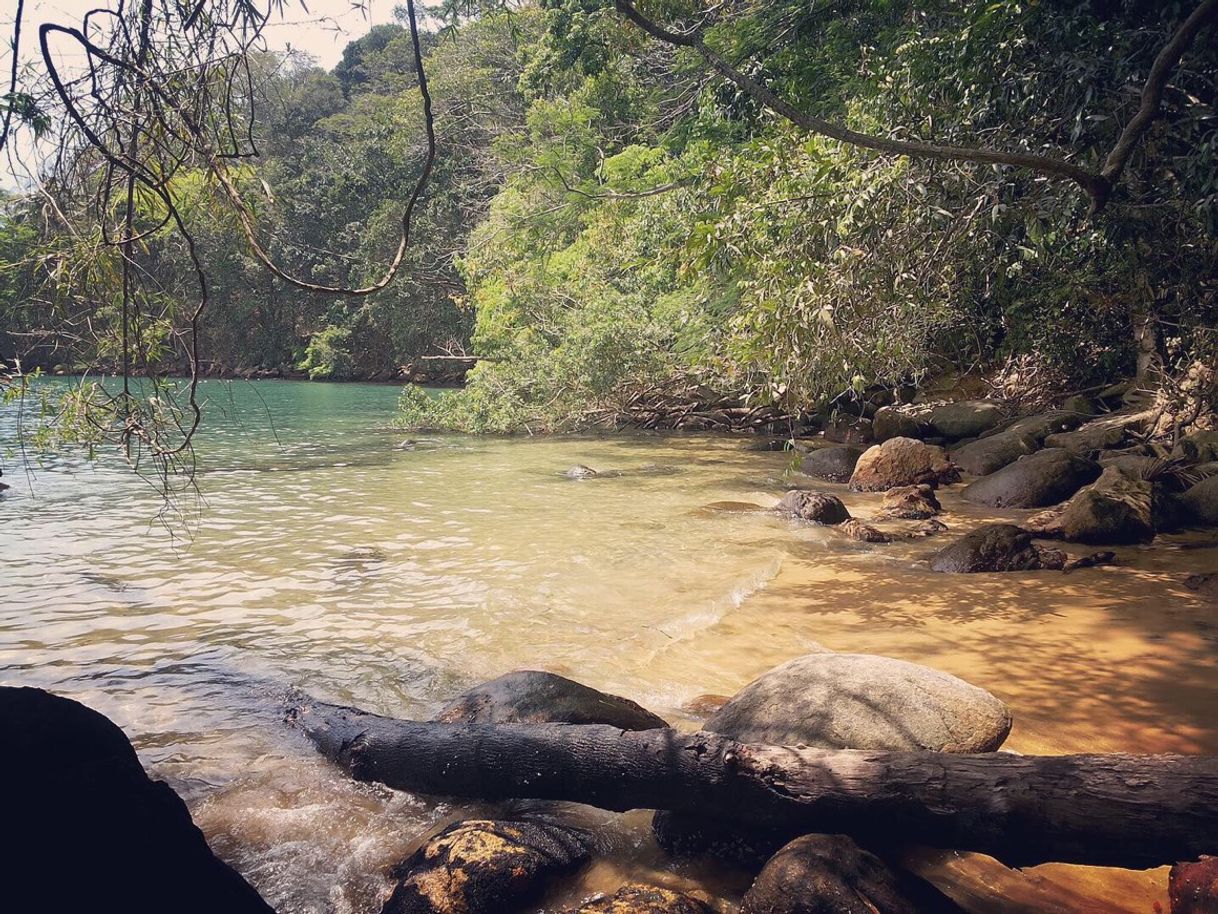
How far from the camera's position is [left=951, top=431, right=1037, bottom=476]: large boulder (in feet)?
41.1

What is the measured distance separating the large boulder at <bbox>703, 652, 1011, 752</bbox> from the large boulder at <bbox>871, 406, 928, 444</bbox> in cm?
1221

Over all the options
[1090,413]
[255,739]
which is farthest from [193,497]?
[1090,413]

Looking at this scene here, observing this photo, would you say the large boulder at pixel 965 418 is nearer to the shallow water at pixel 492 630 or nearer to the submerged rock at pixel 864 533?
the shallow water at pixel 492 630

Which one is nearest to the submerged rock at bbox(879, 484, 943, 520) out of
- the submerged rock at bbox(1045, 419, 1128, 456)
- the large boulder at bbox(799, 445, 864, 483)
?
the large boulder at bbox(799, 445, 864, 483)

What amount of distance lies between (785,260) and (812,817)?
5064mm

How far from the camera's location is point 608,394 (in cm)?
1923

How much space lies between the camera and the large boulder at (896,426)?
15.7m

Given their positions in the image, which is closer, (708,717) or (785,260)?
(708,717)

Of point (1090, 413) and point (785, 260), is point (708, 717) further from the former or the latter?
point (1090, 413)

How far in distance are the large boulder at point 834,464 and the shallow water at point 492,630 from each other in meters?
1.91

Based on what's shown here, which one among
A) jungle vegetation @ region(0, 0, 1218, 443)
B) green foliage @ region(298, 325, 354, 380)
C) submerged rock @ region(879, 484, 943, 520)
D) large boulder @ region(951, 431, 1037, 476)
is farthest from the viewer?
green foliage @ region(298, 325, 354, 380)

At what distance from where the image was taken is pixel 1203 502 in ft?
28.4

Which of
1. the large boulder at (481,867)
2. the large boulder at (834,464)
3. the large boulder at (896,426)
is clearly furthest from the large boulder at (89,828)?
the large boulder at (896,426)

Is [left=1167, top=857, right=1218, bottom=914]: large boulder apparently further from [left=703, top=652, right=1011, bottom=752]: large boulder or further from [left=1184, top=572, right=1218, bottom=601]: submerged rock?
[left=1184, top=572, right=1218, bottom=601]: submerged rock
